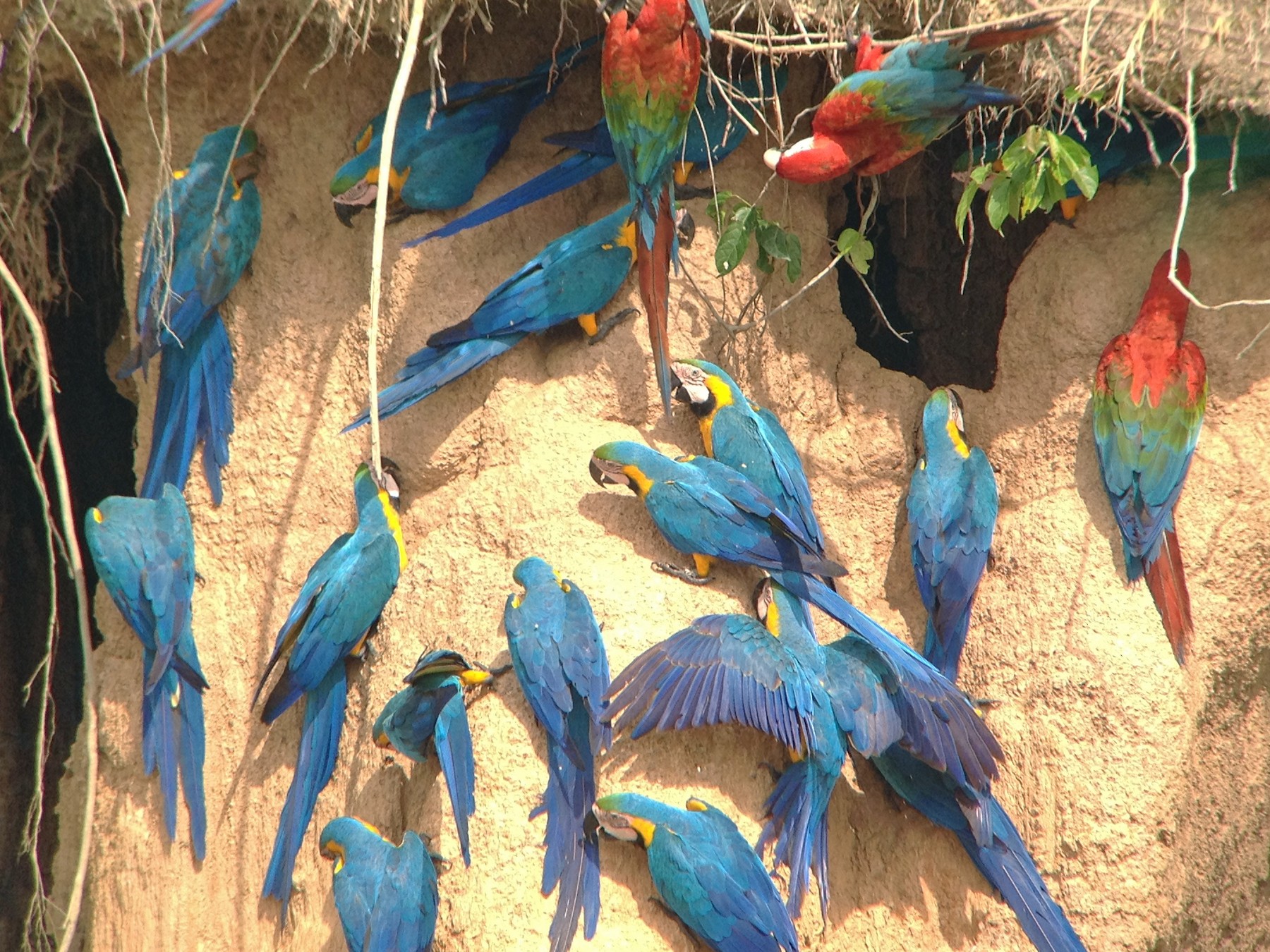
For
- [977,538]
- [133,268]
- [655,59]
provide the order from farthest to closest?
[133,268] < [977,538] < [655,59]

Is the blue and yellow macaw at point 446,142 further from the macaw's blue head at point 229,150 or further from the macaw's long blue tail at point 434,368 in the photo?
the macaw's long blue tail at point 434,368

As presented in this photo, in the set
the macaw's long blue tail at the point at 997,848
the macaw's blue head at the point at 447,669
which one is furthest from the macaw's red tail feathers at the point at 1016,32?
the macaw's blue head at the point at 447,669

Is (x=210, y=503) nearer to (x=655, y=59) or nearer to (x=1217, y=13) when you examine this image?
(x=655, y=59)

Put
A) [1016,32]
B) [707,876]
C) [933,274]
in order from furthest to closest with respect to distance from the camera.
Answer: [933,274], [1016,32], [707,876]

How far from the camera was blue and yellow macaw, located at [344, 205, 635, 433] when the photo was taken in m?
Result: 2.81

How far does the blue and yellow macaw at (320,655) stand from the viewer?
263 centimetres

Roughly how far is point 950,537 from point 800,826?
0.73m

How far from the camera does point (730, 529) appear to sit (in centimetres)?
262

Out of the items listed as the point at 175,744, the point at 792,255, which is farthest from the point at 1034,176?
the point at 175,744

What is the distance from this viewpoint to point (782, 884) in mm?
2441

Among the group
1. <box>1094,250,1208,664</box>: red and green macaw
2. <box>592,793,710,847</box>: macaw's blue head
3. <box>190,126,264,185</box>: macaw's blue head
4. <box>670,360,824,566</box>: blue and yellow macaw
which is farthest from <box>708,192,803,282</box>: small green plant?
<box>592,793,710,847</box>: macaw's blue head

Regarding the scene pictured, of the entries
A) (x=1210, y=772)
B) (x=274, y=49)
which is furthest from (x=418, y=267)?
(x=1210, y=772)

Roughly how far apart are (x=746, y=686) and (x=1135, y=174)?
1.50 metres

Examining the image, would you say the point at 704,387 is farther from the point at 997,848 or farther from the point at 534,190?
the point at 997,848
